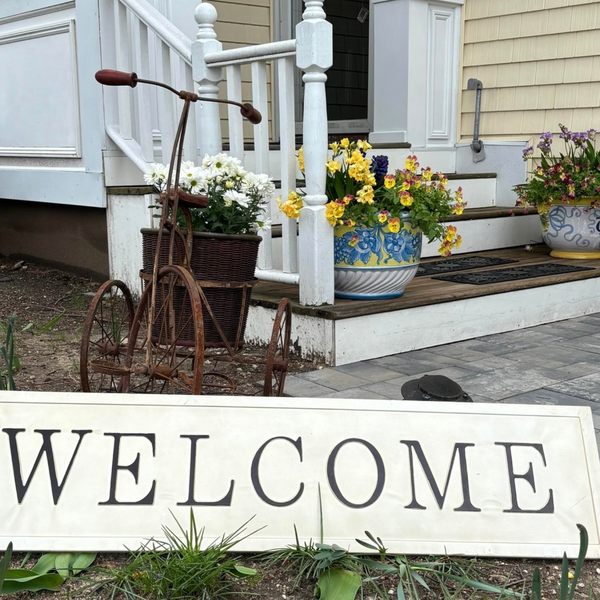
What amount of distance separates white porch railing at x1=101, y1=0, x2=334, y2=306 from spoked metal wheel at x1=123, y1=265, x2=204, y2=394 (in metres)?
0.95

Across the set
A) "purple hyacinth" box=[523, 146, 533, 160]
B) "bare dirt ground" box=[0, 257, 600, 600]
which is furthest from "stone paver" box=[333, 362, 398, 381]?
"purple hyacinth" box=[523, 146, 533, 160]

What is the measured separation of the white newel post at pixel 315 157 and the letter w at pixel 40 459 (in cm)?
170

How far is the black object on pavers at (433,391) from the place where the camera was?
2254 millimetres

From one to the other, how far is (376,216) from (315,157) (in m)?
0.37

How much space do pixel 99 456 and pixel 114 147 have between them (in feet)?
9.33

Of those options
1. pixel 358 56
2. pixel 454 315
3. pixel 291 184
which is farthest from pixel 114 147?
pixel 358 56

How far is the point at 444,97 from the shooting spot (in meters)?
5.66

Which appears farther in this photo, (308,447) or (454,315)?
(454,315)

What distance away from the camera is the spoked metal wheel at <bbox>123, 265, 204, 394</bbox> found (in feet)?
7.28

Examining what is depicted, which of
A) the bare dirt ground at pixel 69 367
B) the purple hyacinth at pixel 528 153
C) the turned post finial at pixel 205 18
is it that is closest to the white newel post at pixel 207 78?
the turned post finial at pixel 205 18

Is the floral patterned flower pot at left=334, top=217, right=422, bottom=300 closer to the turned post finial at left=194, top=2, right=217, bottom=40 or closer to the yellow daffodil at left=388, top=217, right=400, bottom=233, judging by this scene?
the yellow daffodil at left=388, top=217, right=400, bottom=233


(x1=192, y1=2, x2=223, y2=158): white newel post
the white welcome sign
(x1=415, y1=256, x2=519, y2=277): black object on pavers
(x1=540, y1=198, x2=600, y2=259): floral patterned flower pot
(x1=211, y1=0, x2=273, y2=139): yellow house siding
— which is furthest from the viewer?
(x1=211, y1=0, x2=273, y2=139): yellow house siding

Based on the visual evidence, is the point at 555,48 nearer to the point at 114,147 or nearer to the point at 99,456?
the point at 114,147

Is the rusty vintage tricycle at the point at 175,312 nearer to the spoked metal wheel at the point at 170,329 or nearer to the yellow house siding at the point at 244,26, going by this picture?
the spoked metal wheel at the point at 170,329
